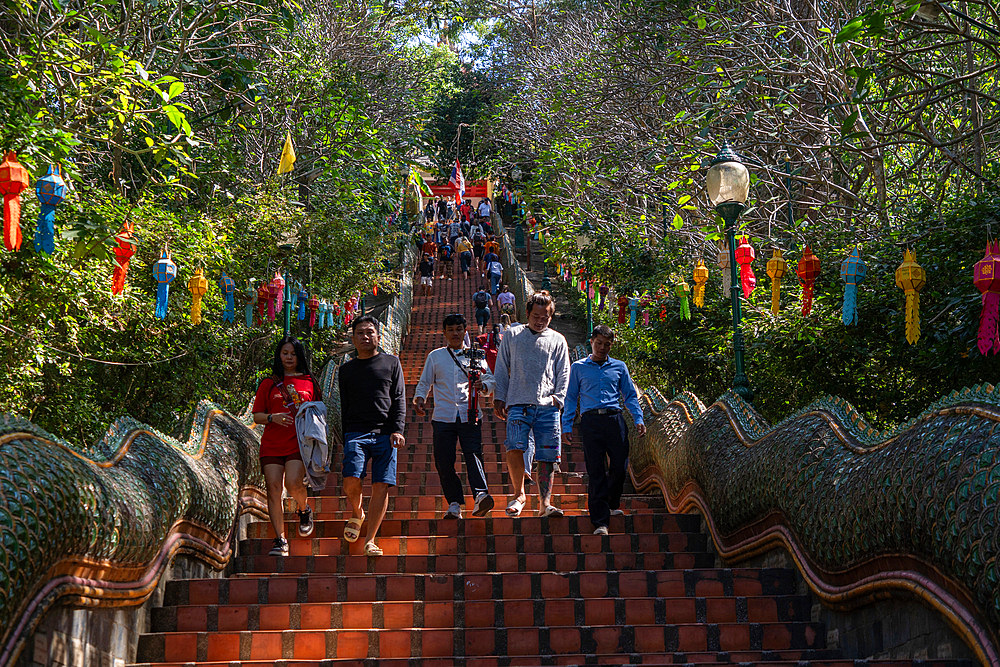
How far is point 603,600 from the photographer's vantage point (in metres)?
5.51

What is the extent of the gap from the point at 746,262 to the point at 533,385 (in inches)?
199

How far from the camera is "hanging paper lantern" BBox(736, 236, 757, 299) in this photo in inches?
446

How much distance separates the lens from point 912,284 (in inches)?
341

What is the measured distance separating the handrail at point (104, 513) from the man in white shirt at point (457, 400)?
Answer: 5.10 feet

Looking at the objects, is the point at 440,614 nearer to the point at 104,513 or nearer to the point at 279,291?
the point at 104,513

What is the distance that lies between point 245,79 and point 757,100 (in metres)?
6.68

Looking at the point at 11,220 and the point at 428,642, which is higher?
the point at 11,220

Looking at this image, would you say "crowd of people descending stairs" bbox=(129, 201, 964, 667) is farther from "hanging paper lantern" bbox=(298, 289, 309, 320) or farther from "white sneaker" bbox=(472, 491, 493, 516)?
"hanging paper lantern" bbox=(298, 289, 309, 320)

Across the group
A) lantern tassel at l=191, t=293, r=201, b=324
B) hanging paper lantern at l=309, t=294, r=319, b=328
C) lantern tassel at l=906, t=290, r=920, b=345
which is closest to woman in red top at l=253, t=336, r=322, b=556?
lantern tassel at l=906, t=290, r=920, b=345

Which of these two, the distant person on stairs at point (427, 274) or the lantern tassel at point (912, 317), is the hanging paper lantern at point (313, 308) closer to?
the lantern tassel at point (912, 317)

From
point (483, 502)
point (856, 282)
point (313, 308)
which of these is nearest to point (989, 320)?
point (856, 282)

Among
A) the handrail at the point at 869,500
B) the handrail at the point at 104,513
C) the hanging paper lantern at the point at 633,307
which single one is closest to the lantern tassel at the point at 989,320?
the handrail at the point at 869,500

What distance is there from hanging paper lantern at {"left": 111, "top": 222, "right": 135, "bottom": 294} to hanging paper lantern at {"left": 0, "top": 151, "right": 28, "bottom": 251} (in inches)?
77.2

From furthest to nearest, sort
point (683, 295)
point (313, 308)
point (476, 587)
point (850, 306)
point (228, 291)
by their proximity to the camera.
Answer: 1. point (313, 308)
2. point (683, 295)
3. point (228, 291)
4. point (850, 306)
5. point (476, 587)
